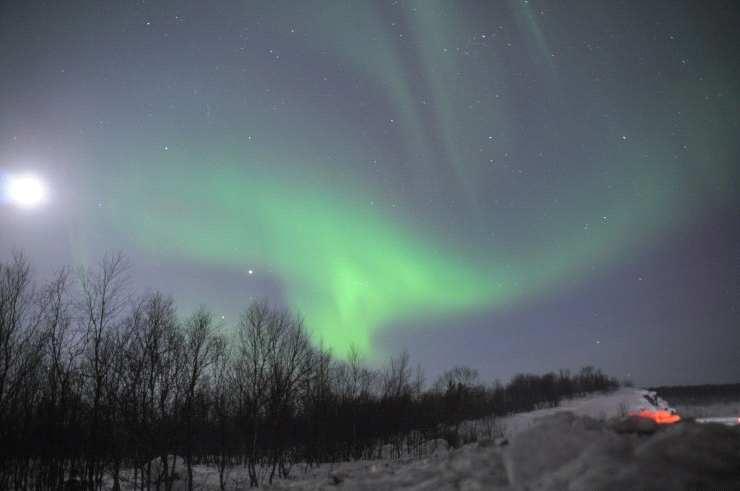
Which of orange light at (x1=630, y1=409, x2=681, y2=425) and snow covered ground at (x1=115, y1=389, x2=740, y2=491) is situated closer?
snow covered ground at (x1=115, y1=389, x2=740, y2=491)

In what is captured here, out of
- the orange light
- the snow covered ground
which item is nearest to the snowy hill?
the snow covered ground

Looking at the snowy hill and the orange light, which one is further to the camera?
the orange light

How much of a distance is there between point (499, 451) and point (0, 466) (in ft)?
83.3

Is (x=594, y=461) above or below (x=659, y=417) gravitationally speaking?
above

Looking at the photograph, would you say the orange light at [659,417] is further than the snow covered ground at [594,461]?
Yes

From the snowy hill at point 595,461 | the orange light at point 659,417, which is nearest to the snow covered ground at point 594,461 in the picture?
the snowy hill at point 595,461

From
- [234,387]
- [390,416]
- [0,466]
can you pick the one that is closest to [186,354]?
[234,387]

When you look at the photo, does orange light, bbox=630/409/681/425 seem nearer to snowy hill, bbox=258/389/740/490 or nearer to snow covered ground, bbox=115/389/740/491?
snow covered ground, bbox=115/389/740/491

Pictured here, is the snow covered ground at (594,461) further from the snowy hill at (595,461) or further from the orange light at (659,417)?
the orange light at (659,417)

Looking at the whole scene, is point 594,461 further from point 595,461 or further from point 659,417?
point 659,417

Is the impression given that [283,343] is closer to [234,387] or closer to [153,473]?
[234,387]

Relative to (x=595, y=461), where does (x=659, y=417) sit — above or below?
below

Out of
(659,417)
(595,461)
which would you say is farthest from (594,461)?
(659,417)

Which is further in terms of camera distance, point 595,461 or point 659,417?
point 659,417
